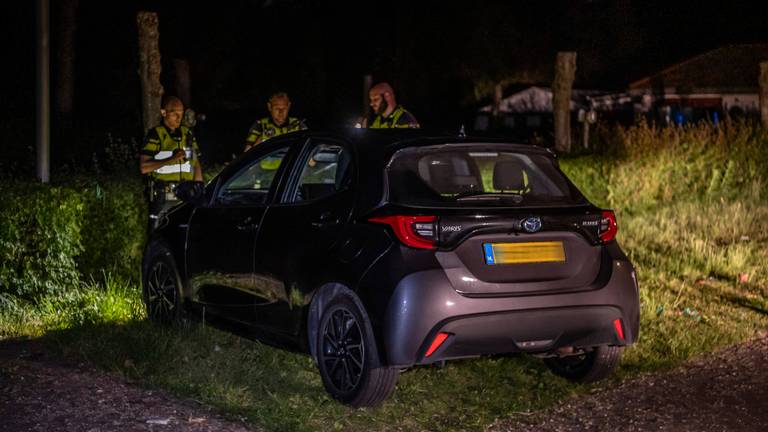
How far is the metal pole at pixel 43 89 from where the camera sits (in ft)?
32.6

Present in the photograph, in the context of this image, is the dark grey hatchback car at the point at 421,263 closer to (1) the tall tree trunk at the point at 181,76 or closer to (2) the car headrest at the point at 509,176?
(2) the car headrest at the point at 509,176

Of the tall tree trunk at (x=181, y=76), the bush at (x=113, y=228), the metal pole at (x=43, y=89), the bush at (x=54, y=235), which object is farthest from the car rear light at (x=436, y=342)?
the tall tree trunk at (x=181, y=76)

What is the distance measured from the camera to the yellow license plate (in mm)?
5656

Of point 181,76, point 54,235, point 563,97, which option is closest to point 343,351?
point 54,235

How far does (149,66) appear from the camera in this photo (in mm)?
12188

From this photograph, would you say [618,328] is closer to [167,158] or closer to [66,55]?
[167,158]

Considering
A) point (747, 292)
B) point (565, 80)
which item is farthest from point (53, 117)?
point (747, 292)

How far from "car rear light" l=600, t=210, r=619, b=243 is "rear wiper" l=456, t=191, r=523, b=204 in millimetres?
478

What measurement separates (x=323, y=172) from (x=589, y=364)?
6.61 ft

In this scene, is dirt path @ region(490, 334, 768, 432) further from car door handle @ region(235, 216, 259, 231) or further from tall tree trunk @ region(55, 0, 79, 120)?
tall tree trunk @ region(55, 0, 79, 120)

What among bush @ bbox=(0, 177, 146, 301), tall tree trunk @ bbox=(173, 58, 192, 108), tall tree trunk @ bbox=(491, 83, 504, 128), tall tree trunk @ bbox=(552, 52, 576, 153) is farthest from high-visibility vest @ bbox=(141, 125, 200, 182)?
tall tree trunk @ bbox=(491, 83, 504, 128)

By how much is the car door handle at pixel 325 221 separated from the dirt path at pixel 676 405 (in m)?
1.35

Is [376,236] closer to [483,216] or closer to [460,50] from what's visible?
[483,216]

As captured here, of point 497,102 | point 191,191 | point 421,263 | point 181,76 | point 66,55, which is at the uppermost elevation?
point 66,55
